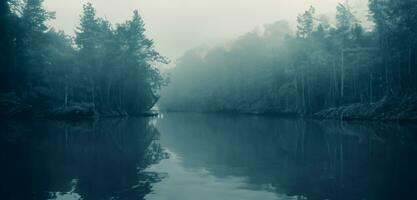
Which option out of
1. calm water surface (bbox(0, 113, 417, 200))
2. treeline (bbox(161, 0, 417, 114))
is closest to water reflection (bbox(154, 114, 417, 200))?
calm water surface (bbox(0, 113, 417, 200))

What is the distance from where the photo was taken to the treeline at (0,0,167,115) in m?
63.1

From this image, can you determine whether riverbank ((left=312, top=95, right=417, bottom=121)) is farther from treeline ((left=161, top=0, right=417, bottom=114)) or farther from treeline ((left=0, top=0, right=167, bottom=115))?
treeline ((left=0, top=0, right=167, bottom=115))

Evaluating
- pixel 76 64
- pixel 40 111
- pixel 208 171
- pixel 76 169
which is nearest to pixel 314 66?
pixel 76 64

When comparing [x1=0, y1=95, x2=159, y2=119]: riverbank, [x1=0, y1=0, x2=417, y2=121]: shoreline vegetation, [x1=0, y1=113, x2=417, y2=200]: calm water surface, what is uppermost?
[x1=0, y1=0, x2=417, y2=121]: shoreline vegetation

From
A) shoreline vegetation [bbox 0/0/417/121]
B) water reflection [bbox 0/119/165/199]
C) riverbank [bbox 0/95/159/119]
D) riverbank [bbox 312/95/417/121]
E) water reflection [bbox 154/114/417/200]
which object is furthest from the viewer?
shoreline vegetation [bbox 0/0/417/121]

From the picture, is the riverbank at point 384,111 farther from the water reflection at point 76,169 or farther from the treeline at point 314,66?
the water reflection at point 76,169

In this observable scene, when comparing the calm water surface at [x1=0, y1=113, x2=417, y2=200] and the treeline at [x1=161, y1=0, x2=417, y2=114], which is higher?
the treeline at [x1=161, y1=0, x2=417, y2=114]

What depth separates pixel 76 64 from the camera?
7469cm

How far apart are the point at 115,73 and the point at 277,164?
222 feet

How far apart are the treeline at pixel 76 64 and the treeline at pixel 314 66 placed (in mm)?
27812

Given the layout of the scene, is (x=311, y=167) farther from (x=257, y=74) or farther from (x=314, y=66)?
(x=257, y=74)

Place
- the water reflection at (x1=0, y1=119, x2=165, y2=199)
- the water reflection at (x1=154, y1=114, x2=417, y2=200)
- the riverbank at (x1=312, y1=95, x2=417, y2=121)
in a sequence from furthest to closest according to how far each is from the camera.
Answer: the riverbank at (x1=312, y1=95, x2=417, y2=121)
the water reflection at (x1=154, y1=114, x2=417, y2=200)
the water reflection at (x1=0, y1=119, x2=165, y2=199)

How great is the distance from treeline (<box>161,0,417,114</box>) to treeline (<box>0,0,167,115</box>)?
1095 inches

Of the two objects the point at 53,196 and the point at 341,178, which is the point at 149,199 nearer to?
the point at 53,196
